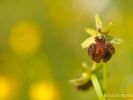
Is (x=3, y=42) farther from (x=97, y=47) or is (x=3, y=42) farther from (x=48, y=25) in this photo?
(x=97, y=47)

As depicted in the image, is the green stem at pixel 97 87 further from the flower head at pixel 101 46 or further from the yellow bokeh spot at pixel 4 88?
the yellow bokeh spot at pixel 4 88

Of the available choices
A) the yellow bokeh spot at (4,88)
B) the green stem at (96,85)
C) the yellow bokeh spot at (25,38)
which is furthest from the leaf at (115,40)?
the yellow bokeh spot at (25,38)

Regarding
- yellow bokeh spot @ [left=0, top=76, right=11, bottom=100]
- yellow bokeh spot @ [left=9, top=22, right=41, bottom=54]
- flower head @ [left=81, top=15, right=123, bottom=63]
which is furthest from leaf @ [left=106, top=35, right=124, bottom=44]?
yellow bokeh spot @ [left=9, top=22, right=41, bottom=54]

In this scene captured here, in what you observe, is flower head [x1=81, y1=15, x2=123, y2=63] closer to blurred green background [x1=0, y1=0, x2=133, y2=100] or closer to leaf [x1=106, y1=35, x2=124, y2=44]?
leaf [x1=106, y1=35, x2=124, y2=44]

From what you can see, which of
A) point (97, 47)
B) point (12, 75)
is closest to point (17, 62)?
point (12, 75)

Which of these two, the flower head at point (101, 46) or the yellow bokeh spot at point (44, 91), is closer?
the flower head at point (101, 46)

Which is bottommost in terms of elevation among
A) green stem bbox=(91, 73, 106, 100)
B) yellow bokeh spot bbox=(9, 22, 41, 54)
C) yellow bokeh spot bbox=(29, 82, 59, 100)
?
green stem bbox=(91, 73, 106, 100)
